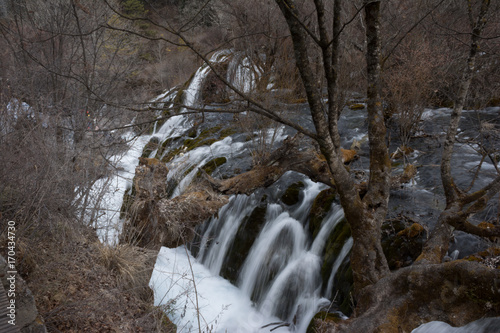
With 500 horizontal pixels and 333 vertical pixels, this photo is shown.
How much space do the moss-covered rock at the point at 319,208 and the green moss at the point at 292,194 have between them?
0.55 metres

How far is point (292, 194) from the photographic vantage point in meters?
6.79

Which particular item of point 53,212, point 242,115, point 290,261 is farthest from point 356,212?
point 242,115

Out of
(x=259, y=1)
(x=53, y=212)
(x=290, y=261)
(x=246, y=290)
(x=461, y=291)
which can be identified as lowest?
(x=246, y=290)

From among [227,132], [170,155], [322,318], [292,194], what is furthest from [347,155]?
[170,155]

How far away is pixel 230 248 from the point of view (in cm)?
674

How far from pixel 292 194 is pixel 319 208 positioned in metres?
0.86

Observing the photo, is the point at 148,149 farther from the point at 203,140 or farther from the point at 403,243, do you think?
the point at 403,243

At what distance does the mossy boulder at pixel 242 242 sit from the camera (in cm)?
645

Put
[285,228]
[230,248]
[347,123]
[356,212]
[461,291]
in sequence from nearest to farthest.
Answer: [461,291] < [356,212] < [285,228] < [230,248] < [347,123]

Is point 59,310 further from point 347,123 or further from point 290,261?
point 347,123

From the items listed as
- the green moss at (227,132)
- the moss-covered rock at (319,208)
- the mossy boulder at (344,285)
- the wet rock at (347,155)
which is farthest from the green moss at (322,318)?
the green moss at (227,132)

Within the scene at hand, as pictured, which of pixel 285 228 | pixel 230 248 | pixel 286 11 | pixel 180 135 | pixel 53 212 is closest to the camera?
pixel 286 11

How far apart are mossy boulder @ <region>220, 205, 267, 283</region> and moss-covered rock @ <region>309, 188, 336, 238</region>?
1068 millimetres

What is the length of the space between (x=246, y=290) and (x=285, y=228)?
135 cm
